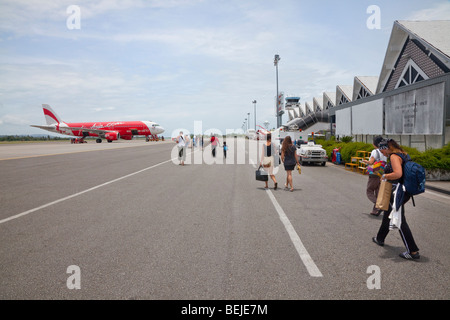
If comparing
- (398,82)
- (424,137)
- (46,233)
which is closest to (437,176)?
(424,137)

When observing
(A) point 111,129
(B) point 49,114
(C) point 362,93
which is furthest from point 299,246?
(B) point 49,114

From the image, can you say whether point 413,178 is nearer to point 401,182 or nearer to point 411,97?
point 401,182

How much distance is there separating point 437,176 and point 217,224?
978 cm

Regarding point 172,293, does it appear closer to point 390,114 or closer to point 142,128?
point 390,114

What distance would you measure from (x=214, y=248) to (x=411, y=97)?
1704 cm

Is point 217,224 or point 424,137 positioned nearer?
point 217,224

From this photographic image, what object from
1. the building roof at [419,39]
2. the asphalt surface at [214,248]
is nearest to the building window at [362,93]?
the building roof at [419,39]

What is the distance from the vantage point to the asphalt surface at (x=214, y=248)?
11.3 feet

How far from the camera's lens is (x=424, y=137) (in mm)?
17922

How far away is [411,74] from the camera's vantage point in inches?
1070

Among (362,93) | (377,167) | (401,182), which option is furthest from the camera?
(362,93)

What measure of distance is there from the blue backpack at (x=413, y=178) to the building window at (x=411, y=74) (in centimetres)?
2490

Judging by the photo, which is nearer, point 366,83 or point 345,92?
point 366,83

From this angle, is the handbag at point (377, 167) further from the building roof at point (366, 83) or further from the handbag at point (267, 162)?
the building roof at point (366, 83)
